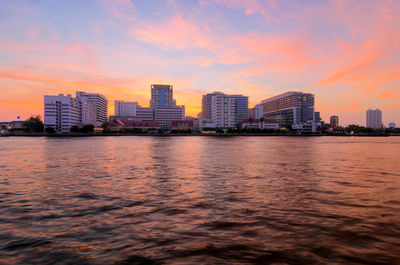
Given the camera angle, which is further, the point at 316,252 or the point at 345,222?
the point at 345,222

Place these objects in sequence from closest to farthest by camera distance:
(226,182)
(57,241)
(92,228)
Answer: (57,241) → (92,228) → (226,182)

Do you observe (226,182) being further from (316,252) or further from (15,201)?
(15,201)

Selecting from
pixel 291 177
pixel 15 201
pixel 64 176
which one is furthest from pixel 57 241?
pixel 291 177

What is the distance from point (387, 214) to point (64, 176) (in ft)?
73.0

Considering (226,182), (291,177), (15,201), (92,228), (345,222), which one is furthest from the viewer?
(291,177)

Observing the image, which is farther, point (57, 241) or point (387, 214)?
point (387, 214)

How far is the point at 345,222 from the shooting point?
10.2 meters

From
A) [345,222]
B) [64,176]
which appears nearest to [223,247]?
[345,222]

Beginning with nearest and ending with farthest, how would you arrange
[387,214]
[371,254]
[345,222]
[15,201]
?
[371,254], [345,222], [387,214], [15,201]

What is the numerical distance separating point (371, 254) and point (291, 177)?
46.0 ft

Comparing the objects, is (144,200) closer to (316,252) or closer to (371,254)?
(316,252)

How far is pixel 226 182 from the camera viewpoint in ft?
61.5

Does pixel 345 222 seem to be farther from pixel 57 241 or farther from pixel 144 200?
pixel 57 241

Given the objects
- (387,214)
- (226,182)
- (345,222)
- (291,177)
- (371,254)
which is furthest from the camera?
(291,177)
